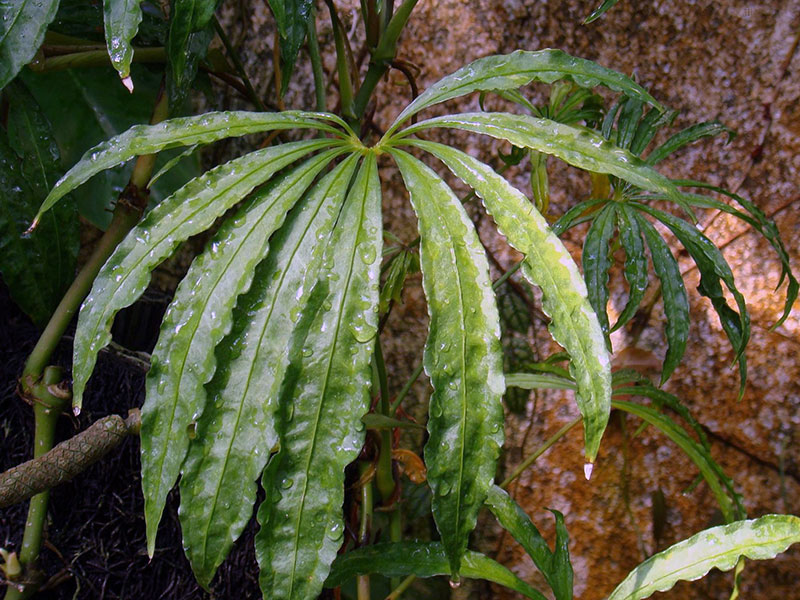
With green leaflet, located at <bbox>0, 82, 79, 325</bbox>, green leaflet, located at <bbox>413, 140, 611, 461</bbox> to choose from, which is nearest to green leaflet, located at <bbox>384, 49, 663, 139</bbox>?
green leaflet, located at <bbox>413, 140, 611, 461</bbox>

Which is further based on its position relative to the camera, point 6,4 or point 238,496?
point 6,4

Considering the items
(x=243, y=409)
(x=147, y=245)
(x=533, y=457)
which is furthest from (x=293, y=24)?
(x=533, y=457)

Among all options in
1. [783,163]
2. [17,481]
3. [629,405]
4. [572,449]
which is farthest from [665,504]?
[17,481]

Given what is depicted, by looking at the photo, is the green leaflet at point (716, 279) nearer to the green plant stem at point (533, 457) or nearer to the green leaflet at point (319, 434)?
the green plant stem at point (533, 457)

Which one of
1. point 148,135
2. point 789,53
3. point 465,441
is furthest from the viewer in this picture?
point 789,53

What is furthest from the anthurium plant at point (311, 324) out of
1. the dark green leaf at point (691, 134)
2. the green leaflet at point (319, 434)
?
the dark green leaf at point (691, 134)

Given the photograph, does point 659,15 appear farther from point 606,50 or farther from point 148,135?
point 148,135

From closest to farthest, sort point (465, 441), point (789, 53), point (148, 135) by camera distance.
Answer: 1. point (465, 441)
2. point (148, 135)
3. point (789, 53)

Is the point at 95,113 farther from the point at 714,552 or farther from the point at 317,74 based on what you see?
the point at 714,552

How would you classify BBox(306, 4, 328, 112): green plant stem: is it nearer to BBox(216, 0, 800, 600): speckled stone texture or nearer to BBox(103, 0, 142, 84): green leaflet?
BBox(216, 0, 800, 600): speckled stone texture
